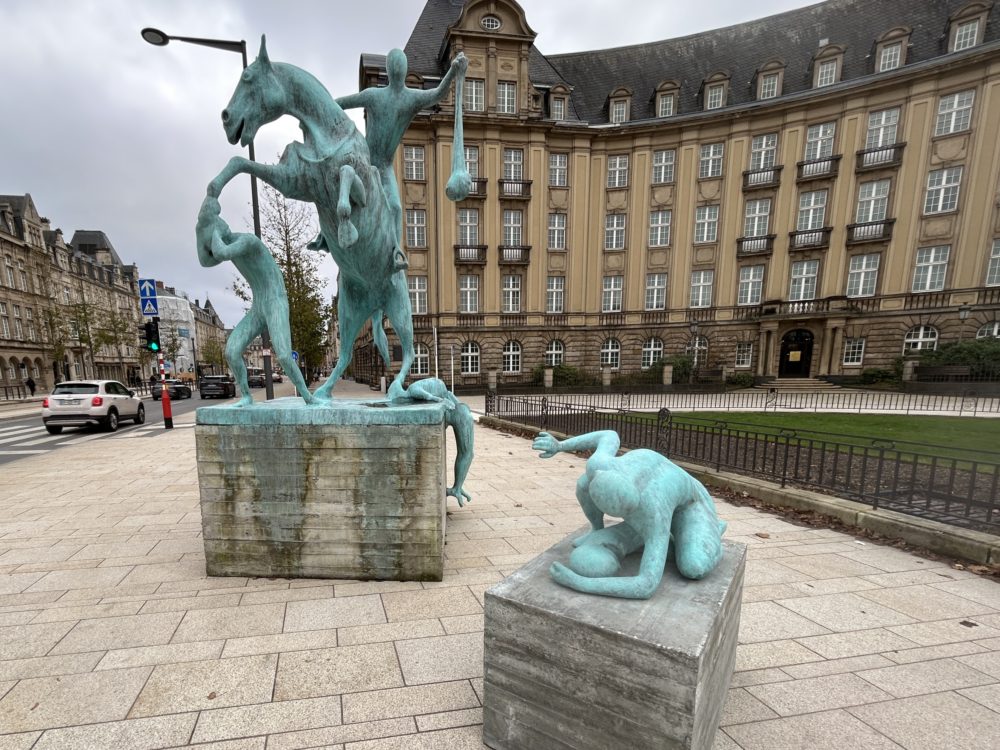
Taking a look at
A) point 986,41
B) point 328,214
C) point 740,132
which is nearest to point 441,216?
point 740,132

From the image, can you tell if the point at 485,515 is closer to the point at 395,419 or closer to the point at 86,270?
the point at 395,419

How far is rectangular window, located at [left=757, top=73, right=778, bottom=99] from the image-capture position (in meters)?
26.7

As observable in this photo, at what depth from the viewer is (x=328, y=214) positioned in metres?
3.54

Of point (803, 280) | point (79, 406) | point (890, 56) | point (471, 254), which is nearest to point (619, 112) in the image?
point (471, 254)

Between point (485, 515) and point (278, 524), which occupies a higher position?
point (278, 524)

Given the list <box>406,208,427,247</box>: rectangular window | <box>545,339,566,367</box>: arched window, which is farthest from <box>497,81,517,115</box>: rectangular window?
<box>545,339,566,367</box>: arched window

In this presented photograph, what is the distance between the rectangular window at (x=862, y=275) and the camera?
25109 millimetres

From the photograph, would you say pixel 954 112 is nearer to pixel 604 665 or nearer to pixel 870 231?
pixel 870 231

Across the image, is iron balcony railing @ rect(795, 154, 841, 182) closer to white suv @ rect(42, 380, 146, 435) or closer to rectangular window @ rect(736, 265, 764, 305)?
rectangular window @ rect(736, 265, 764, 305)

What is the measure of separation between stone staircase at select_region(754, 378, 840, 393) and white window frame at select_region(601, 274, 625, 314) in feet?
33.3

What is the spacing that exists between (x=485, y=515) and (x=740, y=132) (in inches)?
1230

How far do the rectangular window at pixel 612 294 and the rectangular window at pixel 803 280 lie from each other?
10.6 meters

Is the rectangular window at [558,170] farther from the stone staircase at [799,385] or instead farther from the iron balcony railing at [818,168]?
the stone staircase at [799,385]

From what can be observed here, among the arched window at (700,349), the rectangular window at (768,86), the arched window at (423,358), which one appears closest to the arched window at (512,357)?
the arched window at (423,358)
